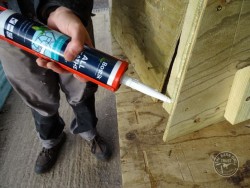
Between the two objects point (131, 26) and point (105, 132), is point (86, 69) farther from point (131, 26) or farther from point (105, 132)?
point (105, 132)

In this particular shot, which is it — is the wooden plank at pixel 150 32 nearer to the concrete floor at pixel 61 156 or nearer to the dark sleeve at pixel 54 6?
the dark sleeve at pixel 54 6

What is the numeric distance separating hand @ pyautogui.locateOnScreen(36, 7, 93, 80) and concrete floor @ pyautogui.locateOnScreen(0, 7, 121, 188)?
64 centimetres

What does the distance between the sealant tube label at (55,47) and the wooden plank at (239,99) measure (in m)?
0.27

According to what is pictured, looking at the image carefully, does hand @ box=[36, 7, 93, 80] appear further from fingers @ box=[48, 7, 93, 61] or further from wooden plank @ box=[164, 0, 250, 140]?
wooden plank @ box=[164, 0, 250, 140]

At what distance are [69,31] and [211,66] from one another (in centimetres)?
36

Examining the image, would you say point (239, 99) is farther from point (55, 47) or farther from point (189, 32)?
point (55, 47)

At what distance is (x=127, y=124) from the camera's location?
73 centimetres

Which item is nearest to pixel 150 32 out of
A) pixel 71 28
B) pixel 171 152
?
pixel 71 28

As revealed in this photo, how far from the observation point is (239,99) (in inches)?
23.6

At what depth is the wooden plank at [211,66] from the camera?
0.45 m

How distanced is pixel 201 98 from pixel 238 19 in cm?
19

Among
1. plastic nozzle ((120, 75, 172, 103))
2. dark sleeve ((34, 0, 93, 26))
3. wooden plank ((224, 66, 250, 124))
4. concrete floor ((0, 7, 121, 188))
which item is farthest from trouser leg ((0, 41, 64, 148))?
wooden plank ((224, 66, 250, 124))

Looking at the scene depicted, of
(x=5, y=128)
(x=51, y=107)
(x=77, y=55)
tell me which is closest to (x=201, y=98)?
(x=77, y=55)

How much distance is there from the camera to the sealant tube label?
21.6 inches
